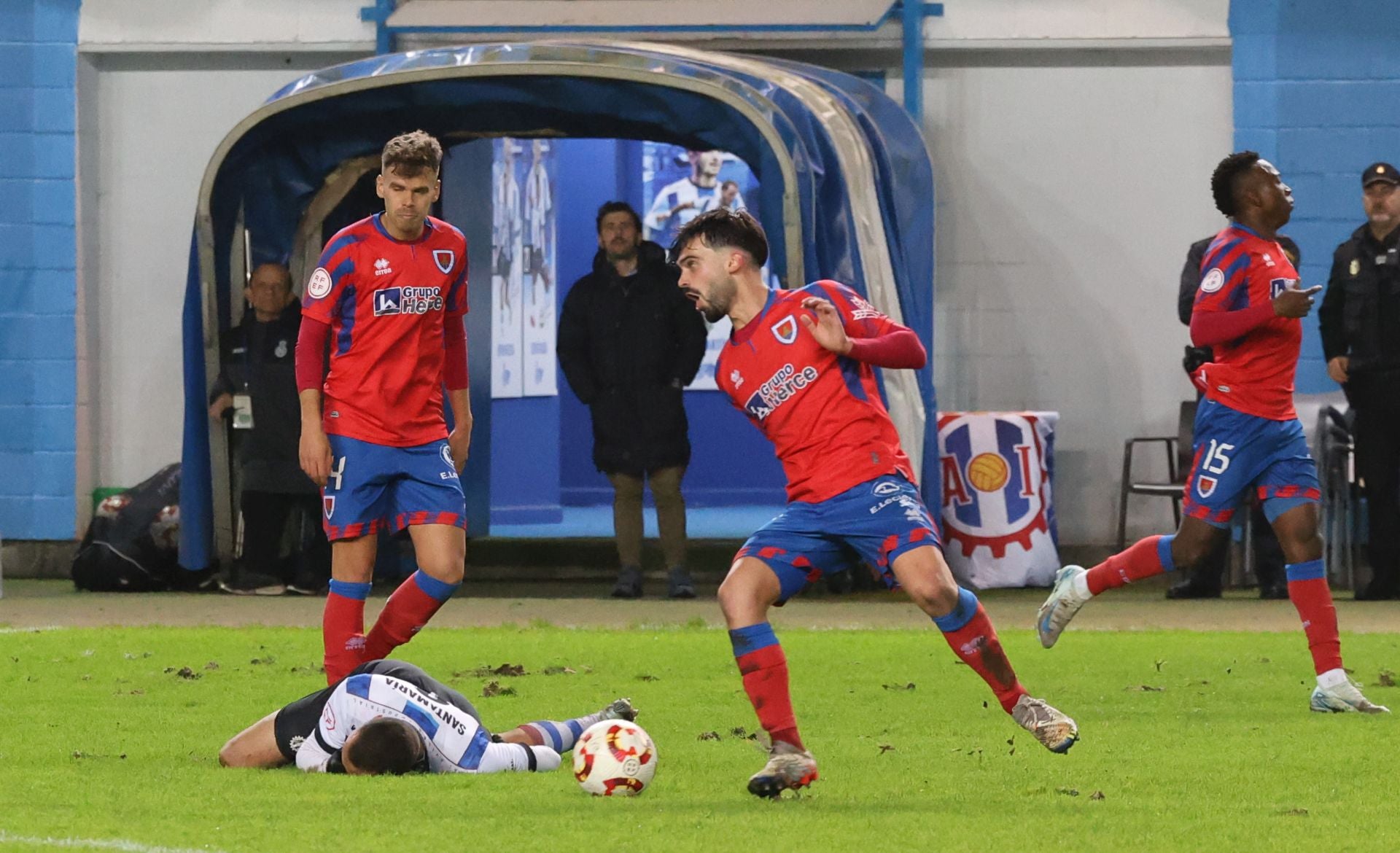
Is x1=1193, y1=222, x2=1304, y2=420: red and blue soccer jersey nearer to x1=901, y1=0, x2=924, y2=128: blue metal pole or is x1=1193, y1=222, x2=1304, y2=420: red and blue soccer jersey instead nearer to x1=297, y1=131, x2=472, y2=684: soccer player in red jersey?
x1=297, y1=131, x2=472, y2=684: soccer player in red jersey

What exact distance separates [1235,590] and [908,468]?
739 cm

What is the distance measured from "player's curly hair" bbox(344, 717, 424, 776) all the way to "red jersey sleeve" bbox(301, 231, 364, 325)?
6.36 feet

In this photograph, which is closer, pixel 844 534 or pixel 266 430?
pixel 844 534

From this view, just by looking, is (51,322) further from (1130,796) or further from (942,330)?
(1130,796)

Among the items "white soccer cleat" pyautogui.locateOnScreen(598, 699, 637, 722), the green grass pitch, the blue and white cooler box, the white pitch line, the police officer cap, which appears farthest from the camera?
the blue and white cooler box

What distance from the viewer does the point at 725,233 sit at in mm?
6098

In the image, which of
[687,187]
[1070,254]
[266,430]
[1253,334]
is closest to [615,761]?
[1253,334]

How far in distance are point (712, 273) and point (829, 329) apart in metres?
0.40

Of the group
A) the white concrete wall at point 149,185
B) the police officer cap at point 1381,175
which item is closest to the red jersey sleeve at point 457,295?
the police officer cap at point 1381,175

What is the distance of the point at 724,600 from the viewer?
5.91m

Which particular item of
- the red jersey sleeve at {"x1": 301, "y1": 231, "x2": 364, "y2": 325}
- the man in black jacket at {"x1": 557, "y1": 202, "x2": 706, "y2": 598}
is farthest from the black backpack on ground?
the red jersey sleeve at {"x1": 301, "y1": 231, "x2": 364, "y2": 325}

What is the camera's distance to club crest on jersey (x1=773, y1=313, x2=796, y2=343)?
6086 mm

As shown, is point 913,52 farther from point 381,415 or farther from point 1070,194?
point 381,415

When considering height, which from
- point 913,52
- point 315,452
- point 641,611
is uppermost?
point 913,52
